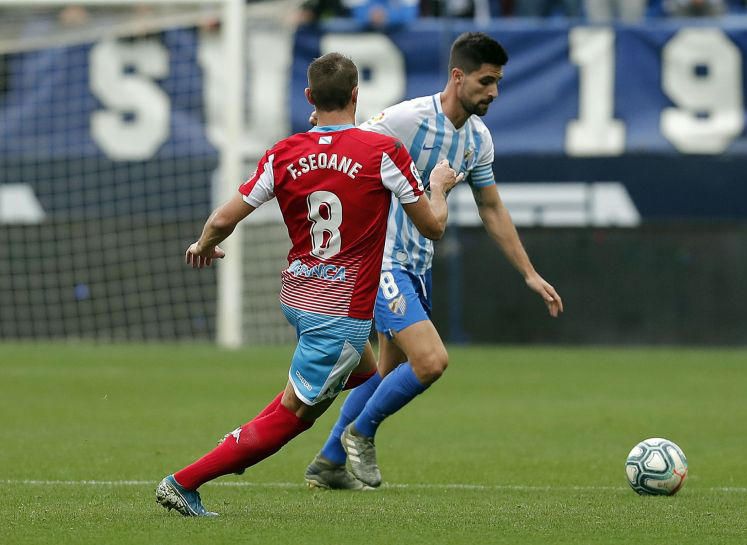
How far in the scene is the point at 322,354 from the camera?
5.86 meters

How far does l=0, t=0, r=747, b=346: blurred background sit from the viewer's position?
17.3 meters

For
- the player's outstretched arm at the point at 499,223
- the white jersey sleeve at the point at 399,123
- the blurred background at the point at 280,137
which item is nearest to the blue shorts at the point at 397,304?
the player's outstretched arm at the point at 499,223

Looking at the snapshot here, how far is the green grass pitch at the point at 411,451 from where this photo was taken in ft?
18.8

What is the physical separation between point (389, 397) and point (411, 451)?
185cm

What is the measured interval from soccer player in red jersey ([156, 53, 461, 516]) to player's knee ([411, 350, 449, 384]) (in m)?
1.01

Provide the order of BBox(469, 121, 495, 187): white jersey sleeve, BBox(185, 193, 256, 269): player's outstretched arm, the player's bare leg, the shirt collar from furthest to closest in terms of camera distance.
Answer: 1. BBox(469, 121, 495, 187): white jersey sleeve
2. the player's bare leg
3. the shirt collar
4. BBox(185, 193, 256, 269): player's outstretched arm

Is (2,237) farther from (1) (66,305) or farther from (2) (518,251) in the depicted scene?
(2) (518,251)

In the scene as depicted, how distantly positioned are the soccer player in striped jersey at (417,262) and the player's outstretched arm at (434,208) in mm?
1196

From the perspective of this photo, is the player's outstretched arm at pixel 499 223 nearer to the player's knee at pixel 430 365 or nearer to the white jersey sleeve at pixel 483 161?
the white jersey sleeve at pixel 483 161

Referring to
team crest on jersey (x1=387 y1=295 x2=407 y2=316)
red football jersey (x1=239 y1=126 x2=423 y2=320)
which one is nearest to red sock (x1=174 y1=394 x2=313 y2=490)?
red football jersey (x1=239 y1=126 x2=423 y2=320)

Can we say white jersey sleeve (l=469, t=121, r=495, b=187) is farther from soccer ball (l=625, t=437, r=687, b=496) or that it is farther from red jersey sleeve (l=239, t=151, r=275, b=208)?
red jersey sleeve (l=239, t=151, r=275, b=208)

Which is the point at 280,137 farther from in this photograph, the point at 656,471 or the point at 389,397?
the point at 656,471

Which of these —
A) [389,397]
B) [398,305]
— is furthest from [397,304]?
[389,397]

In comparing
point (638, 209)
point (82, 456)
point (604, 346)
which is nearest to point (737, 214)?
point (638, 209)
